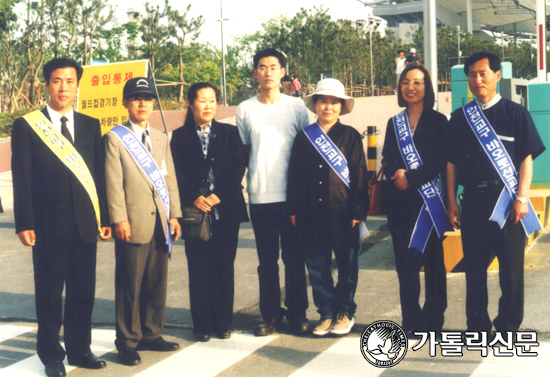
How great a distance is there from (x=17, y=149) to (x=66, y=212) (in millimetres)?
486

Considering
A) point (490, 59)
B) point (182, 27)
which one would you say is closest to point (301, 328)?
point (490, 59)

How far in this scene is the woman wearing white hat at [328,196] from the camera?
182 inches

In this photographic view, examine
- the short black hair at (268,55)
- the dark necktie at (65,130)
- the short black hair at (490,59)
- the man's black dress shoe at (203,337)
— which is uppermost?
the short black hair at (268,55)

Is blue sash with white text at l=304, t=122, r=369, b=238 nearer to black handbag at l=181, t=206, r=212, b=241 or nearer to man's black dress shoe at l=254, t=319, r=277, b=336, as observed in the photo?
black handbag at l=181, t=206, r=212, b=241

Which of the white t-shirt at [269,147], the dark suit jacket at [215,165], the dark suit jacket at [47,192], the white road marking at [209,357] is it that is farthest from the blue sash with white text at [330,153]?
the dark suit jacket at [47,192]

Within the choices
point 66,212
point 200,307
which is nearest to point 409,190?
point 200,307

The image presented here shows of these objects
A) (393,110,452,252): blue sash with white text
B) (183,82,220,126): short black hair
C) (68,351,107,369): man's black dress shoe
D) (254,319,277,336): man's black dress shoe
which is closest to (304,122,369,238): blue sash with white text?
(393,110,452,252): blue sash with white text

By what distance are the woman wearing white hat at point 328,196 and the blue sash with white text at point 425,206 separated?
1.21 ft

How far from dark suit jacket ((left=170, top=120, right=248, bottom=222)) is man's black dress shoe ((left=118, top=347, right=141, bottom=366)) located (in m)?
1.04

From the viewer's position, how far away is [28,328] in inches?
210

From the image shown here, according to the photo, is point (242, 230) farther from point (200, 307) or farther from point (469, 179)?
point (469, 179)

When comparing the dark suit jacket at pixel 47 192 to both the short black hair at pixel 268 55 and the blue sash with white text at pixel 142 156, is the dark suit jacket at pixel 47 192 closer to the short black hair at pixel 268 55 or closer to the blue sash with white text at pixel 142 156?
the blue sash with white text at pixel 142 156

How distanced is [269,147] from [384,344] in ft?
5.08
